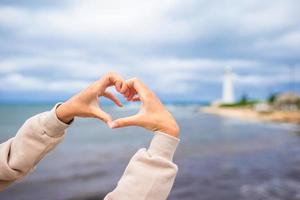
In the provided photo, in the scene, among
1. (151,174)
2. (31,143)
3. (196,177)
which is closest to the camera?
(151,174)

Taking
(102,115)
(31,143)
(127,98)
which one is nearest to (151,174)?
(102,115)

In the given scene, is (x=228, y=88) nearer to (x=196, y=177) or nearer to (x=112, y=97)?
(x=196, y=177)

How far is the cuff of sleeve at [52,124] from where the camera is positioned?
1.11 meters

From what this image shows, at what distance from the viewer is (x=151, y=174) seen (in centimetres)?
91

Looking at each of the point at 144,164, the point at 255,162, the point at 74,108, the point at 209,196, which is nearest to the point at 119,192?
the point at 144,164

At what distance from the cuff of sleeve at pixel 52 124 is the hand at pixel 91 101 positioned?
2 centimetres

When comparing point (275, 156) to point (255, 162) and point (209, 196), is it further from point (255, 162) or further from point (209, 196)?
point (209, 196)

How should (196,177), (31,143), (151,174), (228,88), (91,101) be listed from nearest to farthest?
(151,174) < (91,101) < (31,143) < (196,177) < (228,88)

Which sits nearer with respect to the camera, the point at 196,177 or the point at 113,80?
the point at 113,80

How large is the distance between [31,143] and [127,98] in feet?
1.13

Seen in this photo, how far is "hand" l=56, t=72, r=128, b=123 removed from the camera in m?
1.01

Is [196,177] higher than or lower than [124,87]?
lower

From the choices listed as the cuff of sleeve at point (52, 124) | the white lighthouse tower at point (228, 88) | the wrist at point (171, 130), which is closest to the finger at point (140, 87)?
the wrist at point (171, 130)

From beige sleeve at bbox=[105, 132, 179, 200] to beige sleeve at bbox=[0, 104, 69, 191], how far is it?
12.3 inches
